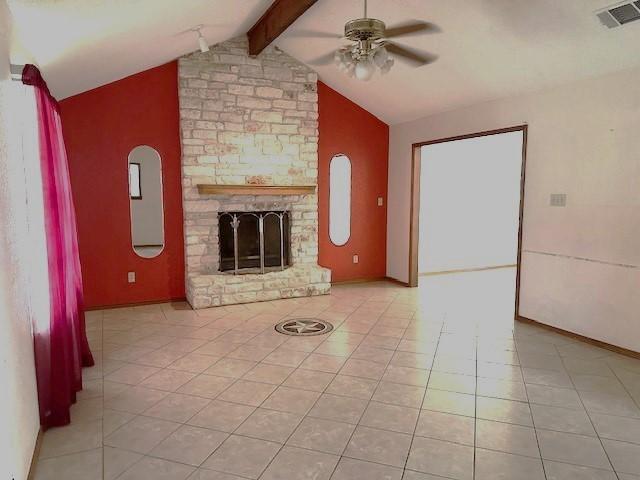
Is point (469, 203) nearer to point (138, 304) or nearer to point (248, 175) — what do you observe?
point (248, 175)

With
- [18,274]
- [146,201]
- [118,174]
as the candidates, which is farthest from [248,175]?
[18,274]

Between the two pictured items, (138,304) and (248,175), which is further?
(248,175)

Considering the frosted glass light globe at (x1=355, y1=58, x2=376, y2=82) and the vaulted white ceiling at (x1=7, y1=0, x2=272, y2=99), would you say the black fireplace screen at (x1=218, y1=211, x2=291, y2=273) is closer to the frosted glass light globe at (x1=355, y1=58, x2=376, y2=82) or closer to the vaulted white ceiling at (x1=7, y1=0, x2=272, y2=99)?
the vaulted white ceiling at (x1=7, y1=0, x2=272, y2=99)

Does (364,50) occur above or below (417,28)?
below

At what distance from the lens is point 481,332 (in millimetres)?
4324

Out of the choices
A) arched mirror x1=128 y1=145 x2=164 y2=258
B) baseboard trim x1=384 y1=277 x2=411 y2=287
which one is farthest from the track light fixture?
baseboard trim x1=384 y1=277 x2=411 y2=287

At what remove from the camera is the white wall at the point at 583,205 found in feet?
11.7

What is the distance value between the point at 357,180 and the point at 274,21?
8.40 ft

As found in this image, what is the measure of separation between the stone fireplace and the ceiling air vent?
11.3 feet

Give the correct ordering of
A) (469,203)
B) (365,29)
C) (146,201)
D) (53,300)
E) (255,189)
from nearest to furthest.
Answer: (53,300) → (365,29) → (146,201) → (255,189) → (469,203)

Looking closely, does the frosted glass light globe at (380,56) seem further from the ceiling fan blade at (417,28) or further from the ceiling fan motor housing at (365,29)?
the ceiling fan blade at (417,28)

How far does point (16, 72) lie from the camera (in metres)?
2.35

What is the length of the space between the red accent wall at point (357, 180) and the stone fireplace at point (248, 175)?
1.02 ft

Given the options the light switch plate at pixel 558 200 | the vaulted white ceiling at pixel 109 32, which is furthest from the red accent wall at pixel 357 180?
the light switch plate at pixel 558 200
